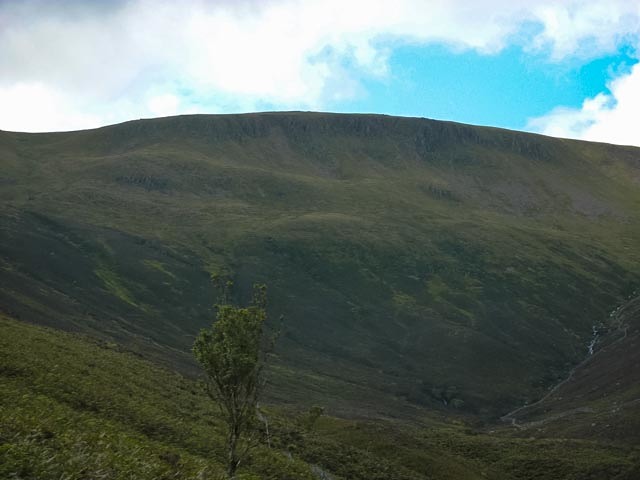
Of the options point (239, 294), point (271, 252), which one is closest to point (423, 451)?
point (239, 294)

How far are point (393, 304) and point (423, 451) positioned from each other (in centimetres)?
9437

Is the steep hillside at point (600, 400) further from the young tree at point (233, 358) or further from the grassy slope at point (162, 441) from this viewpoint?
the young tree at point (233, 358)

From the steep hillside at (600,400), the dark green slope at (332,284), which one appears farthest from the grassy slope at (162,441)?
the dark green slope at (332,284)

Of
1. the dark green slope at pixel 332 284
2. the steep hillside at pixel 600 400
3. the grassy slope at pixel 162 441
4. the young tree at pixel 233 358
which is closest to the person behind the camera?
the grassy slope at pixel 162 441

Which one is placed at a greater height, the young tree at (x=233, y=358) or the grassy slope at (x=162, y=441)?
the young tree at (x=233, y=358)

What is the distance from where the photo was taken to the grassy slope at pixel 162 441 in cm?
1798

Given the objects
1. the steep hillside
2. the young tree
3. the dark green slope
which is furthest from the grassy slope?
the dark green slope

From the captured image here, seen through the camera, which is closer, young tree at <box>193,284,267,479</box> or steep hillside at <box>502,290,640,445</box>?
young tree at <box>193,284,267,479</box>

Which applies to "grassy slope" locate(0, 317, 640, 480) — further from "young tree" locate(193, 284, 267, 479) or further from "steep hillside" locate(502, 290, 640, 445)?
"steep hillside" locate(502, 290, 640, 445)

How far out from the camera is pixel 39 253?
11644 centimetres

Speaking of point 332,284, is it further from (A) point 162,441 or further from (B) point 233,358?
(B) point 233,358

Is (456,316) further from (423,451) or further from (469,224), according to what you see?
(423,451)

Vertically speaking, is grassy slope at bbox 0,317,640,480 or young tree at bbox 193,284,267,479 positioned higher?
young tree at bbox 193,284,267,479

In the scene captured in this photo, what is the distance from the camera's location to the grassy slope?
1798 cm
